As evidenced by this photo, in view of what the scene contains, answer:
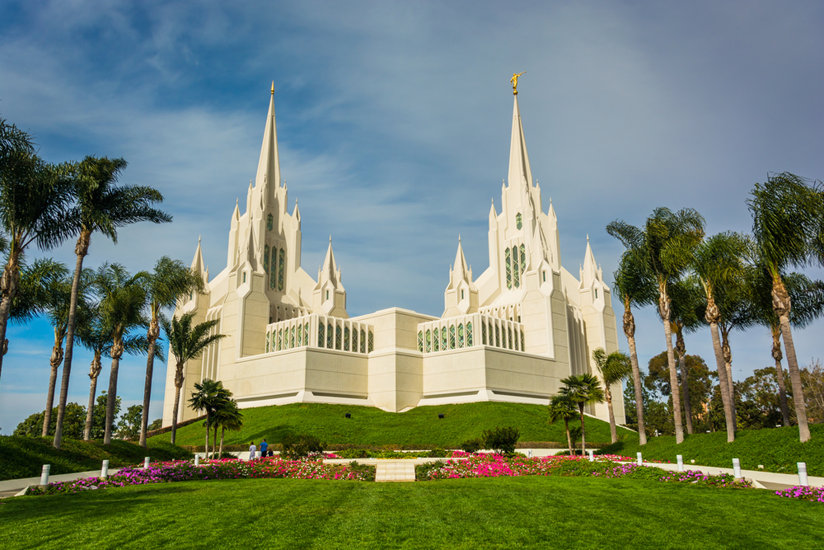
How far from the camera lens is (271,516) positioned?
36.0ft

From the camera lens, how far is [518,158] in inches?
2596

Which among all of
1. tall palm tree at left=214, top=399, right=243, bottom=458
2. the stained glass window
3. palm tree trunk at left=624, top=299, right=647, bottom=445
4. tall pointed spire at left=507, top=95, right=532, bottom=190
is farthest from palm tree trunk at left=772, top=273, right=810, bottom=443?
the stained glass window

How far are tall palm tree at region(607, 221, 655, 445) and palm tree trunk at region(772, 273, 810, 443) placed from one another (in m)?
7.59

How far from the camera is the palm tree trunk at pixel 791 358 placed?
20.0 m

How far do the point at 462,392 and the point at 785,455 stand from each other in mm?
29328

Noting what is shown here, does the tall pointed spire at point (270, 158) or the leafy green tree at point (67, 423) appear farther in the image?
the tall pointed spire at point (270, 158)

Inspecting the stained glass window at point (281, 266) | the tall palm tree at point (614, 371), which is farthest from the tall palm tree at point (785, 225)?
the stained glass window at point (281, 266)

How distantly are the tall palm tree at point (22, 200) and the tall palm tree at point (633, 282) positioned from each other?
81.7ft

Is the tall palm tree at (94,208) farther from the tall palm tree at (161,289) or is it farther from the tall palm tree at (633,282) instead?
the tall palm tree at (633,282)

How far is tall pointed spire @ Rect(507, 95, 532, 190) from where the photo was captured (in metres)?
64.9

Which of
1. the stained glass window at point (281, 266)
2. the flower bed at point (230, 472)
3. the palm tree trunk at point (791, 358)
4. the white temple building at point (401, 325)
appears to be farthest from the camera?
the stained glass window at point (281, 266)

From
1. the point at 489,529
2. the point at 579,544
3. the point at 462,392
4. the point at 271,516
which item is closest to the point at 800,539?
the point at 579,544

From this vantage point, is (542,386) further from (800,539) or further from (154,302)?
(800,539)

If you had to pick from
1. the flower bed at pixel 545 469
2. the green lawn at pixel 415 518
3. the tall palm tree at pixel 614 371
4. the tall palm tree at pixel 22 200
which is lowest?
the green lawn at pixel 415 518
